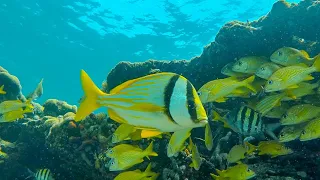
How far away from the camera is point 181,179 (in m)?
4.74

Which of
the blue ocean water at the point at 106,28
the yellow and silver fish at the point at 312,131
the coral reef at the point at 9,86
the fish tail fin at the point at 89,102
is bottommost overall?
the yellow and silver fish at the point at 312,131

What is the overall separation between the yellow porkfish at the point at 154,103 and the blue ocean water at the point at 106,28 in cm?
2560

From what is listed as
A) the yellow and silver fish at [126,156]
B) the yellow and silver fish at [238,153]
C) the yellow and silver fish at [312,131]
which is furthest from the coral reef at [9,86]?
the yellow and silver fish at [312,131]

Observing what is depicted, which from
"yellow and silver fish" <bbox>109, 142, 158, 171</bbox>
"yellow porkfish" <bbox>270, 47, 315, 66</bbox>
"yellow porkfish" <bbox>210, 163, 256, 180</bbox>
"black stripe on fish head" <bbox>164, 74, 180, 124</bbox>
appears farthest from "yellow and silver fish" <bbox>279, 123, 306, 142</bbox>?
"black stripe on fish head" <bbox>164, 74, 180, 124</bbox>

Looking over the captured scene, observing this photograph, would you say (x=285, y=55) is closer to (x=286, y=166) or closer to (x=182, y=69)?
(x=286, y=166)

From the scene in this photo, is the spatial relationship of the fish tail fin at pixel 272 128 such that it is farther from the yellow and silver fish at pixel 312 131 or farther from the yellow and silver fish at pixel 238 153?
the yellow and silver fish at pixel 312 131

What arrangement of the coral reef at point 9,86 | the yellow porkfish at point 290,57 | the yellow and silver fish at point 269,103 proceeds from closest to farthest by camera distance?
the yellow and silver fish at point 269,103 → the yellow porkfish at point 290,57 → the coral reef at point 9,86

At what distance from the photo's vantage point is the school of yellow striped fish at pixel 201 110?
166 cm

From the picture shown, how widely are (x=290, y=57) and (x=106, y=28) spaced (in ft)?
101

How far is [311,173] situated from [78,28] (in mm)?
33471

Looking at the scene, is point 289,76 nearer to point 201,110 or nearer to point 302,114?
point 302,114

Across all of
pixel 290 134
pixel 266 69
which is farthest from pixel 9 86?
pixel 290 134

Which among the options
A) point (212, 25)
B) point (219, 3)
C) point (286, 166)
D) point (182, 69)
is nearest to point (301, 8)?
point (182, 69)

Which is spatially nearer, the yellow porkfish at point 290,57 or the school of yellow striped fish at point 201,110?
the school of yellow striped fish at point 201,110
